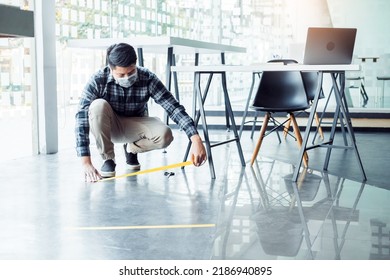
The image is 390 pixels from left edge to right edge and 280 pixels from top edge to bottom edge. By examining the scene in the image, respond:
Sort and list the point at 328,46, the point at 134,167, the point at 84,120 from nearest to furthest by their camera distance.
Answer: the point at 84,120 < the point at 328,46 < the point at 134,167

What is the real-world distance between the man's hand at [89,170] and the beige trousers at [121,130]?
283 millimetres

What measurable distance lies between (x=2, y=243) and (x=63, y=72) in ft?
11.9

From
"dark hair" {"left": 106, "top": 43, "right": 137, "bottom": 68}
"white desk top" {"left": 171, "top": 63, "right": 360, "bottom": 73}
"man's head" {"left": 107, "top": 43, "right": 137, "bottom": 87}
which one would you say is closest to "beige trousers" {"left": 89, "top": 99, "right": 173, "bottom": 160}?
"man's head" {"left": 107, "top": 43, "right": 137, "bottom": 87}

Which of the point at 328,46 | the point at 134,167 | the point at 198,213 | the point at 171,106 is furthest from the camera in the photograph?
the point at 134,167

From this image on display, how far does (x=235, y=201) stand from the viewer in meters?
3.00

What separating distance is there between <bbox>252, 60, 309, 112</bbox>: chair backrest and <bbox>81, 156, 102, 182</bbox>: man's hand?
1.40 metres

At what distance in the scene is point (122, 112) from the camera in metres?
3.77

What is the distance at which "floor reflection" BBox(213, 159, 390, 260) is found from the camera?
2.14 meters

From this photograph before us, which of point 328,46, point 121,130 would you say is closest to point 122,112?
point 121,130

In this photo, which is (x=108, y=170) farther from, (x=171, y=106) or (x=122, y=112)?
(x=171, y=106)

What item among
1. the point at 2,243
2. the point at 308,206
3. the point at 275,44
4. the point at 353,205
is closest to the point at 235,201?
the point at 308,206

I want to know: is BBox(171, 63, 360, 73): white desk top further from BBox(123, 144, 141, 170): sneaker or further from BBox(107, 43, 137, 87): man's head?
BBox(123, 144, 141, 170): sneaker

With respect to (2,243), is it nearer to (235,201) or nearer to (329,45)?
(235,201)

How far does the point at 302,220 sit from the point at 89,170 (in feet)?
4.51
